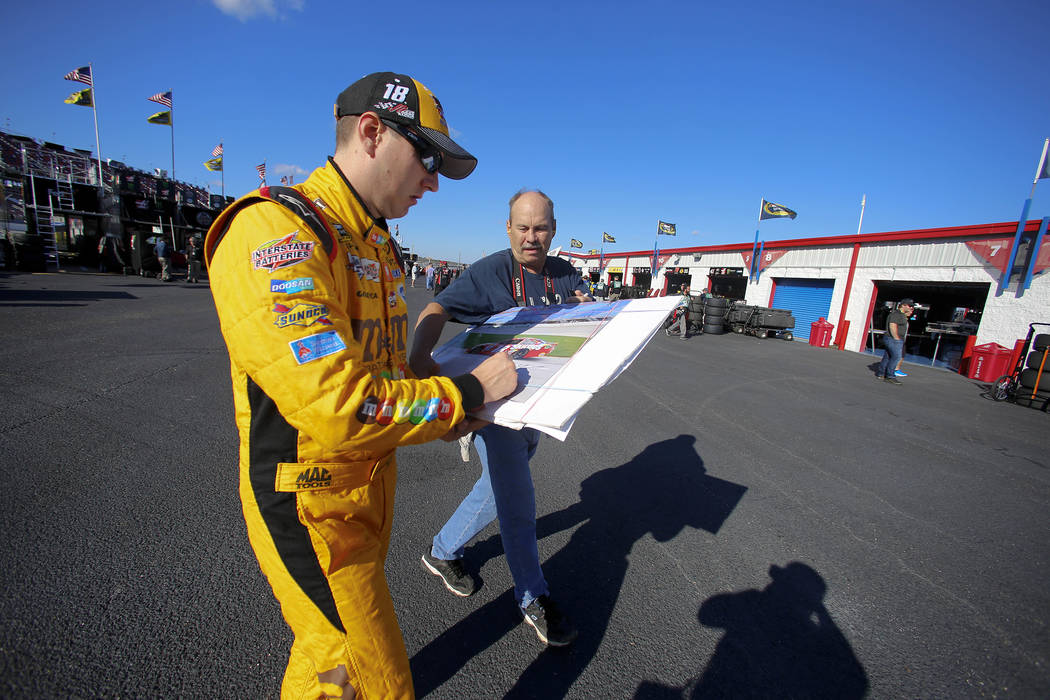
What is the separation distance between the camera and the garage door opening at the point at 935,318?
1378 centimetres

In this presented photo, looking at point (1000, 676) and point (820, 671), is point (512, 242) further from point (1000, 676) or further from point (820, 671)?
point (1000, 676)

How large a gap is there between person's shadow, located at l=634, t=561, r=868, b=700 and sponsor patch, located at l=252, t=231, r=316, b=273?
212 cm

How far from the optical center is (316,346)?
0.87 metres

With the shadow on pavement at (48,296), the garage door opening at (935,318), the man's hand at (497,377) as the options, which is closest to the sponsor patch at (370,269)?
the man's hand at (497,377)

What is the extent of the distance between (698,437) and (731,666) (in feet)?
10.3

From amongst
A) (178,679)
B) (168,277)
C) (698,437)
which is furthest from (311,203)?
(168,277)

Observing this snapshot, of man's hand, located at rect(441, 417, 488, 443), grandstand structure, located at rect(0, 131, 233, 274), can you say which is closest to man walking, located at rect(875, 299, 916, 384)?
man's hand, located at rect(441, 417, 488, 443)

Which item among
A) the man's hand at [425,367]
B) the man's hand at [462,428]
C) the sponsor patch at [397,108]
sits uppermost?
the sponsor patch at [397,108]

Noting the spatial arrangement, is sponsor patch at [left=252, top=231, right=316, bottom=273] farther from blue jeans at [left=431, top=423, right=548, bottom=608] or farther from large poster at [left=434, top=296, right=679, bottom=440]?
blue jeans at [left=431, top=423, right=548, bottom=608]

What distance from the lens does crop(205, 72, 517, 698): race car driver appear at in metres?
0.88

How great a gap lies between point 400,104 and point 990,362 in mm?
15503

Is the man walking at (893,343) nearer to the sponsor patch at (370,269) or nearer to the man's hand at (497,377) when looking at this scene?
the man's hand at (497,377)

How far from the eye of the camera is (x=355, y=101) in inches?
44.8

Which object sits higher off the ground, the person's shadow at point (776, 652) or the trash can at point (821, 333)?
the trash can at point (821, 333)
